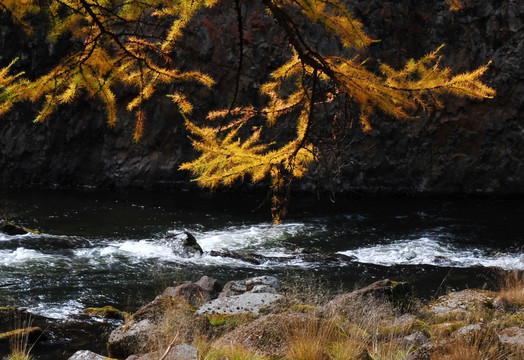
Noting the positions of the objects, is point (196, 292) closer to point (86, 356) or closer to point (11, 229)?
point (86, 356)

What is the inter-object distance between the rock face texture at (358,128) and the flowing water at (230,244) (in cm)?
116

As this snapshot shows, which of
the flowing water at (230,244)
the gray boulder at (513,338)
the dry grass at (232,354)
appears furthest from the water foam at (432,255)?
the dry grass at (232,354)

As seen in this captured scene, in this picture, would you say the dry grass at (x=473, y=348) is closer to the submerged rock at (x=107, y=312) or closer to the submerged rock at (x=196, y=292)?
the submerged rock at (x=196, y=292)

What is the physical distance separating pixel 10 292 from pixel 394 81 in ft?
21.7

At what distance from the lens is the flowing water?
8828 mm

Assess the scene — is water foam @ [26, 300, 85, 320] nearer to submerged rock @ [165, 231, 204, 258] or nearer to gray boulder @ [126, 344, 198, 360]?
submerged rock @ [165, 231, 204, 258]

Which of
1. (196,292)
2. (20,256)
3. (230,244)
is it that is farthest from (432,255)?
(20,256)

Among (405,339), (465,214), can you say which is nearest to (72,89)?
(405,339)

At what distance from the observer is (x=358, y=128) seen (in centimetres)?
1738

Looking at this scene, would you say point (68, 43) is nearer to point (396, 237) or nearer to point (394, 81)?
point (396, 237)

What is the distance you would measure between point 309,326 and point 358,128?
13.2 metres

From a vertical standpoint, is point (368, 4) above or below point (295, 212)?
above

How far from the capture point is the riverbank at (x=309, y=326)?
4.36 meters

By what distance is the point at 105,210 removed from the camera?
1462 centimetres
